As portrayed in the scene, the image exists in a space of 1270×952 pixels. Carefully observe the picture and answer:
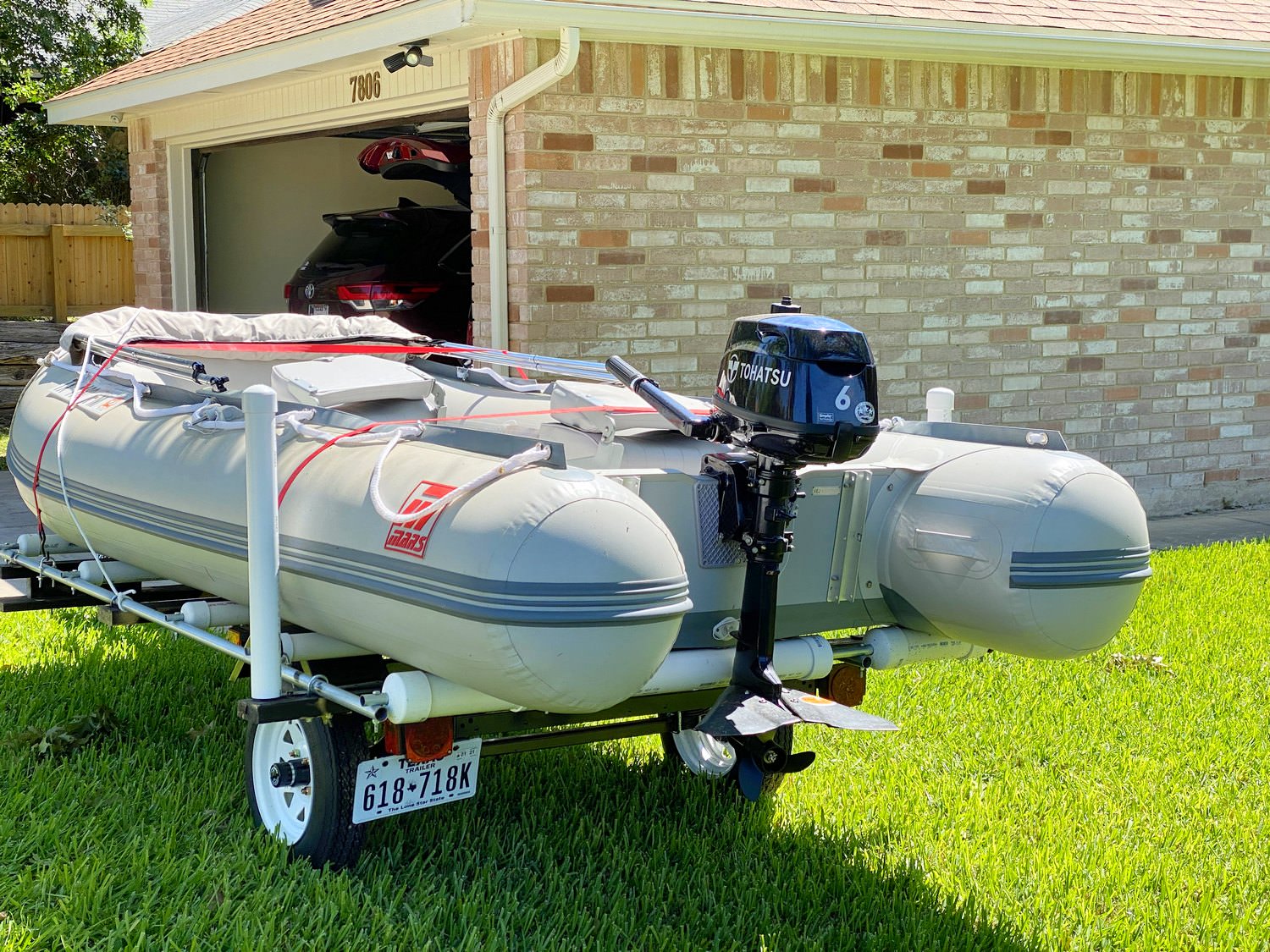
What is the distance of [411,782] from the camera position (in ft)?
12.5

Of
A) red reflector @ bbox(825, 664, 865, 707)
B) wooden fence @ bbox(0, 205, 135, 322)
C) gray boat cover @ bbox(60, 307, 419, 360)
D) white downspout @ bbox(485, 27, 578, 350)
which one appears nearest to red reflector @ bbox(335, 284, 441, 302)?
white downspout @ bbox(485, 27, 578, 350)

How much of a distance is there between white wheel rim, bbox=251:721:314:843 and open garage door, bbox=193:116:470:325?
28.4ft

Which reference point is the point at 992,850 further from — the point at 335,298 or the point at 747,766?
the point at 335,298

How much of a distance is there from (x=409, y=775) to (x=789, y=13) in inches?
204

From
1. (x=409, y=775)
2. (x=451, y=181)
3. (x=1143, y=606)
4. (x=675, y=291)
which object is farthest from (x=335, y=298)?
(x=409, y=775)

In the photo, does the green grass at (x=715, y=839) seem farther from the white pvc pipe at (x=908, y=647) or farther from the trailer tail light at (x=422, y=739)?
the white pvc pipe at (x=908, y=647)

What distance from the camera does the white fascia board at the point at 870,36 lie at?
7.19 metres

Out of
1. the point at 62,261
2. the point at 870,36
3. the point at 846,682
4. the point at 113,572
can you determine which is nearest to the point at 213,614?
the point at 113,572

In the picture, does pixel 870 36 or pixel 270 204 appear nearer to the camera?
pixel 870 36

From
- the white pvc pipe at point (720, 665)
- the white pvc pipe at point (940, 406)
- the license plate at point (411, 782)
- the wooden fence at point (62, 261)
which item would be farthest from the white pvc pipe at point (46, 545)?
the wooden fence at point (62, 261)

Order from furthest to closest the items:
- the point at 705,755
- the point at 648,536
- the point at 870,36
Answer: the point at 870,36 → the point at 705,755 → the point at 648,536

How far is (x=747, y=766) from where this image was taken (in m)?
3.94

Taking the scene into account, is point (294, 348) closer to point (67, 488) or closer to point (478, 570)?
point (67, 488)

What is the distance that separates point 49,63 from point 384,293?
10.5 metres
